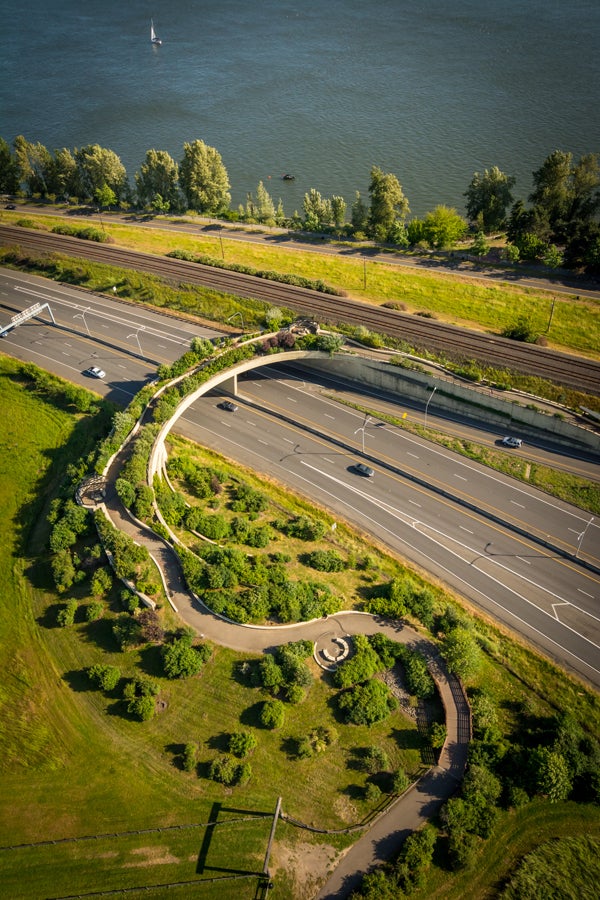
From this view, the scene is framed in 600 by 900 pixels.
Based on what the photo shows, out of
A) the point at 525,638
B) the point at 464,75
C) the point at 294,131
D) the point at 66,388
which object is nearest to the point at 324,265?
the point at 66,388

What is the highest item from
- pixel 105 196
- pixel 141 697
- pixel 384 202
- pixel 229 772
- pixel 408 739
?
pixel 105 196

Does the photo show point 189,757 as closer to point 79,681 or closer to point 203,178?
point 79,681

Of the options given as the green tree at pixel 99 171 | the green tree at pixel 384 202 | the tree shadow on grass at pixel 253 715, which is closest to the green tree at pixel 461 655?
the tree shadow on grass at pixel 253 715

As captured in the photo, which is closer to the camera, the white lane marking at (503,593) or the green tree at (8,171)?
the white lane marking at (503,593)

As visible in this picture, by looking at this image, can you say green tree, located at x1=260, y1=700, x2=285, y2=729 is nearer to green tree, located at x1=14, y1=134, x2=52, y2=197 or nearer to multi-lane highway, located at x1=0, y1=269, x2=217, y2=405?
multi-lane highway, located at x1=0, y1=269, x2=217, y2=405

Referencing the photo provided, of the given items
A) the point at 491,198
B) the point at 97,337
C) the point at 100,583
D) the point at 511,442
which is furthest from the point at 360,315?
the point at 100,583

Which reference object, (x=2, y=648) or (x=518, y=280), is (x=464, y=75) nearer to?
(x=518, y=280)

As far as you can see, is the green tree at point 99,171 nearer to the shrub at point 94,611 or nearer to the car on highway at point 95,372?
the car on highway at point 95,372

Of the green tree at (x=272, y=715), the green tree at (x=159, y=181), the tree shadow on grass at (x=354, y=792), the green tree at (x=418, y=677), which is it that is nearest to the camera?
the tree shadow on grass at (x=354, y=792)
